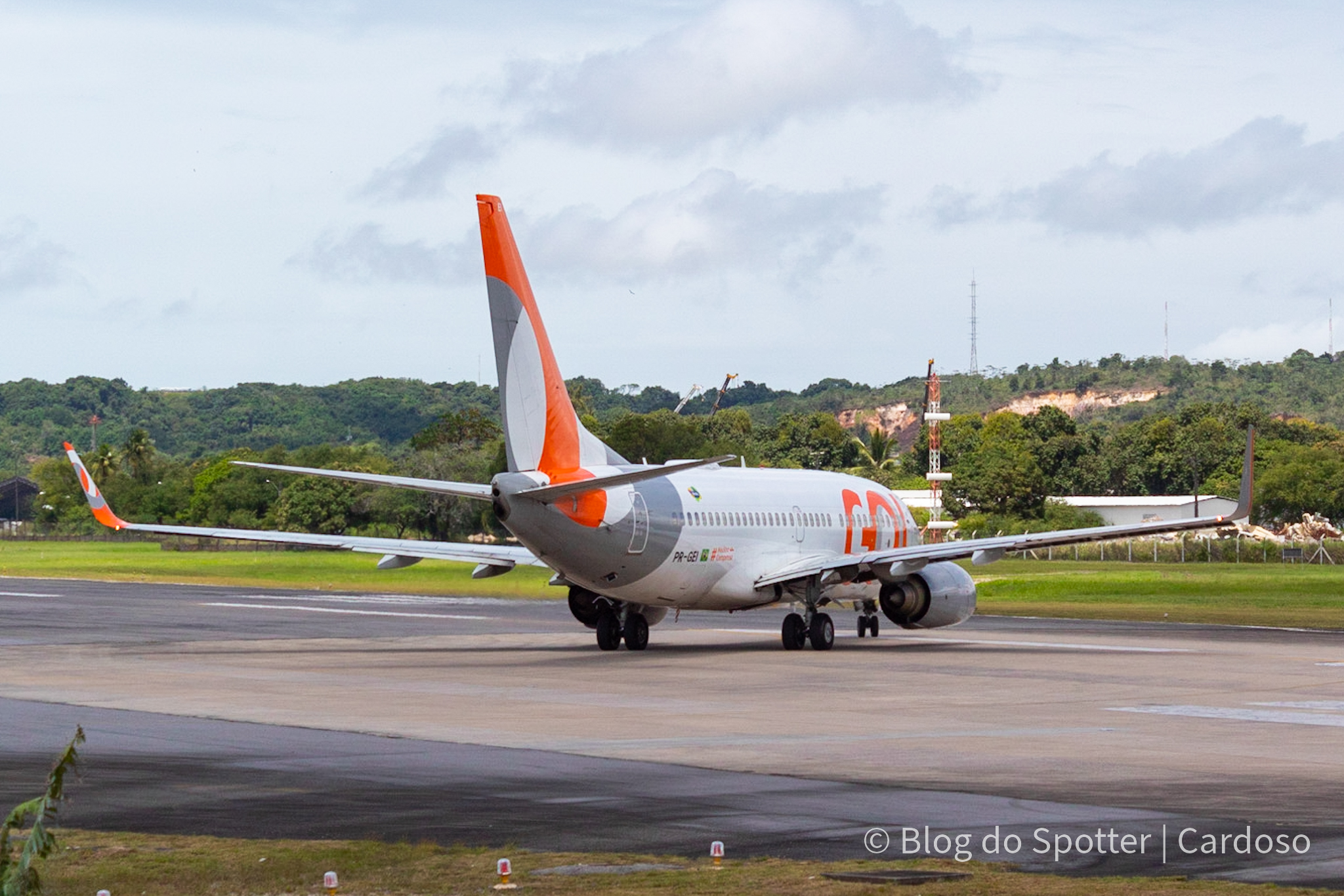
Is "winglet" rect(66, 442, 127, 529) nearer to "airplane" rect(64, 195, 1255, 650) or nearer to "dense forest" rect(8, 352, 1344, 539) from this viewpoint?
"airplane" rect(64, 195, 1255, 650)

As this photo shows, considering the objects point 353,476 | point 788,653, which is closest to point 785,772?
point 353,476

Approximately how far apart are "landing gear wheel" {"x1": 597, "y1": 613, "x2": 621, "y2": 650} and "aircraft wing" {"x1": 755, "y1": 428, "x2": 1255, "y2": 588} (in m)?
2.94

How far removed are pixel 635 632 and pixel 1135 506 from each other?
104 meters

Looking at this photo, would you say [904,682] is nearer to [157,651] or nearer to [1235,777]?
[1235,777]

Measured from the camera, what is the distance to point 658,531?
31.2 metres

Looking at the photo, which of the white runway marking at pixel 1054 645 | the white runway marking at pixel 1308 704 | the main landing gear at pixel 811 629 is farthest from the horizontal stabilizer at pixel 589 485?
the white runway marking at pixel 1054 645

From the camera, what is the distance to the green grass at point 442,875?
10.3 m

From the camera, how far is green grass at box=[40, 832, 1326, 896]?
10264 mm

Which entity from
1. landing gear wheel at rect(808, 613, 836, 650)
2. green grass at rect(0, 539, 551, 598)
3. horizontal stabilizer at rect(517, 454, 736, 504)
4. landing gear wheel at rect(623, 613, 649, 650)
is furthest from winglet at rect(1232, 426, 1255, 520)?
green grass at rect(0, 539, 551, 598)

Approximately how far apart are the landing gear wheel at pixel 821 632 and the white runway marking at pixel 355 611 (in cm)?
1388

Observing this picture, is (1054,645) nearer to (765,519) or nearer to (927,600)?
(927,600)

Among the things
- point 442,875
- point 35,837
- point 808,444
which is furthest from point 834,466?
point 35,837

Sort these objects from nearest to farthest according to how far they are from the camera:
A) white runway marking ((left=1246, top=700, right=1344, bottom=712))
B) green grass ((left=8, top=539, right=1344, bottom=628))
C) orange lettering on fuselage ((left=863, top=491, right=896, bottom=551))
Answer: white runway marking ((left=1246, top=700, right=1344, bottom=712)) → orange lettering on fuselage ((left=863, top=491, right=896, bottom=551)) → green grass ((left=8, top=539, right=1344, bottom=628))

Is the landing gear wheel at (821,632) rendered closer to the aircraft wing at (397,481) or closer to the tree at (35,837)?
the aircraft wing at (397,481)
